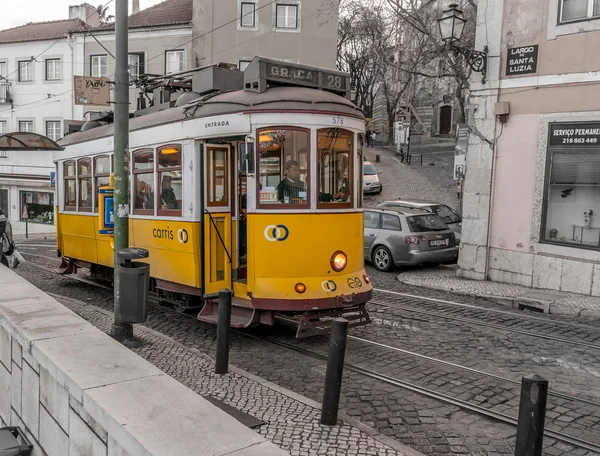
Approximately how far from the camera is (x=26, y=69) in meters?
33.8

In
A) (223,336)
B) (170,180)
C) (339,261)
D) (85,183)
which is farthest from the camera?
(85,183)

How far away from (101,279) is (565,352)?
29.5 ft

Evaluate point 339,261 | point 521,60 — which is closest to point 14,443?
point 339,261

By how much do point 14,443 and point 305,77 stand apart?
5482mm

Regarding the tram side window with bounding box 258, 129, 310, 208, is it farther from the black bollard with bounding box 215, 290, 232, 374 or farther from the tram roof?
the black bollard with bounding box 215, 290, 232, 374

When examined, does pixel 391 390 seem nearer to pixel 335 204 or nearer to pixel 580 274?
pixel 335 204

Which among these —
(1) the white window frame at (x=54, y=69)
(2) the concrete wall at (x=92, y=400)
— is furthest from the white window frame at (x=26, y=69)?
(2) the concrete wall at (x=92, y=400)

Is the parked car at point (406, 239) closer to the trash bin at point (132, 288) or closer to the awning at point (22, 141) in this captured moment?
the awning at point (22, 141)

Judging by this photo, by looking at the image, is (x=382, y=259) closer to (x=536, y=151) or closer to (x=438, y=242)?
(x=438, y=242)

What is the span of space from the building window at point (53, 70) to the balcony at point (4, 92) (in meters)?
3.24

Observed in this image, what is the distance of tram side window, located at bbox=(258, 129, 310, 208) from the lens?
718 centimetres

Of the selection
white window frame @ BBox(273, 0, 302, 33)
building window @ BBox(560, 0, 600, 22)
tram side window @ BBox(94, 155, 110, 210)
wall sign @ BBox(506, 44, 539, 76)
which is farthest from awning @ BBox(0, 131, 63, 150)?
white window frame @ BBox(273, 0, 302, 33)

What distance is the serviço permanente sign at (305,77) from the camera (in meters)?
7.55

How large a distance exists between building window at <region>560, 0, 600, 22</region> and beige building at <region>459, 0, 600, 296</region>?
0.06ft
